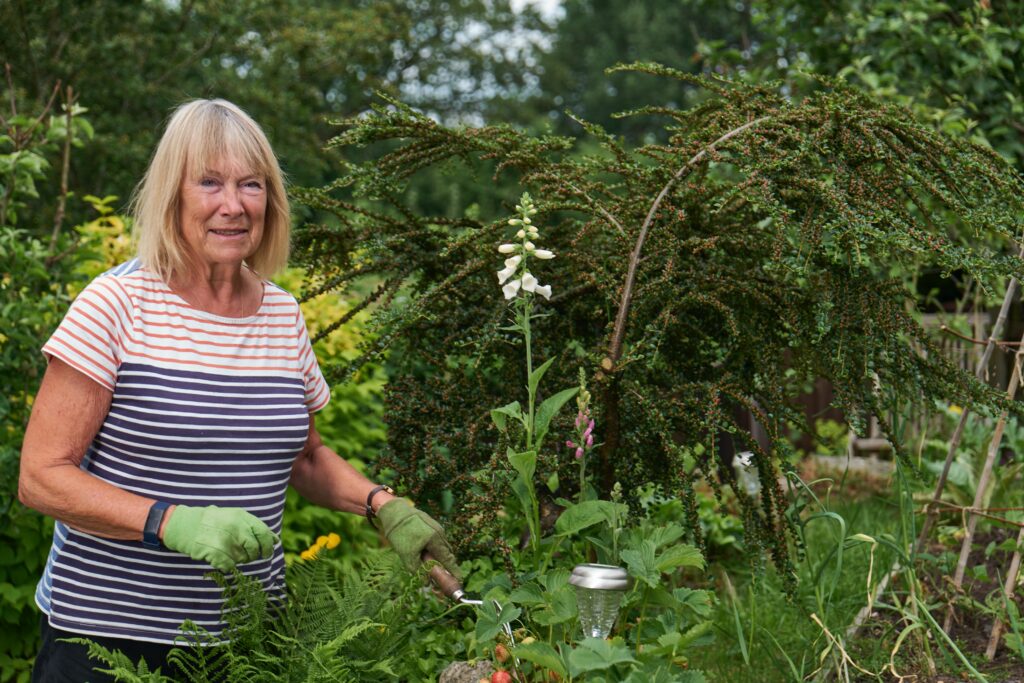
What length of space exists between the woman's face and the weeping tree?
0.36 m

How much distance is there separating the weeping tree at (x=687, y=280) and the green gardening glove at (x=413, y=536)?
0.08 meters

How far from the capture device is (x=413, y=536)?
6.63 feet

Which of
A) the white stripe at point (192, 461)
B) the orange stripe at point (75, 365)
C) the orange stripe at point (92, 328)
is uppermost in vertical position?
the orange stripe at point (92, 328)

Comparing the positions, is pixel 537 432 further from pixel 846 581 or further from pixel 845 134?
pixel 846 581

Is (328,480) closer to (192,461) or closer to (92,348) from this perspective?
(192,461)

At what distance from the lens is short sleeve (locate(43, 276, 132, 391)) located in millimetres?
1826

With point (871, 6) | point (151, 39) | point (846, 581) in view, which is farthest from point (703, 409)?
point (151, 39)

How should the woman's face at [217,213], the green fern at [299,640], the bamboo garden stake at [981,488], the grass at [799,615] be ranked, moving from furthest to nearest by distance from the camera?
1. the bamboo garden stake at [981,488]
2. the grass at [799,615]
3. the woman's face at [217,213]
4. the green fern at [299,640]

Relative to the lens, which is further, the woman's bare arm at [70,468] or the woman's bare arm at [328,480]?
the woman's bare arm at [328,480]

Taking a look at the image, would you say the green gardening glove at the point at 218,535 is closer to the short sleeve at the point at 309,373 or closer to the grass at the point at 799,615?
the short sleeve at the point at 309,373

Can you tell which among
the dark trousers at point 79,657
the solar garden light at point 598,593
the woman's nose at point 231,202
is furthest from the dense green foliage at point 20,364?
the solar garden light at point 598,593

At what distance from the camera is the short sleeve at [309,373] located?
2256 mm

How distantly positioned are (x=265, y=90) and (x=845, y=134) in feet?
52.2

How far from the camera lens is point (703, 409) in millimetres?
2158
